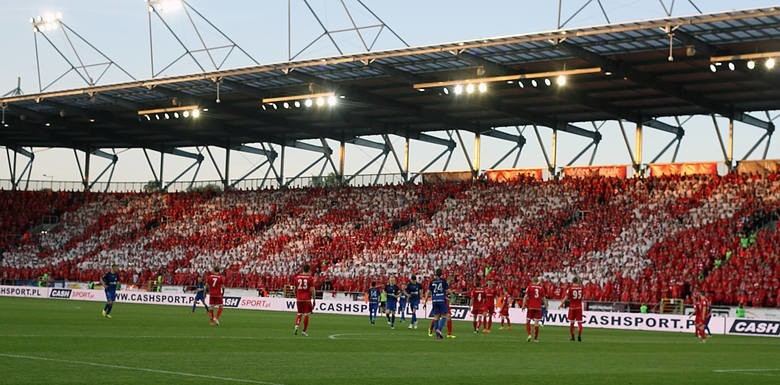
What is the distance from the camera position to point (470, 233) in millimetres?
56312

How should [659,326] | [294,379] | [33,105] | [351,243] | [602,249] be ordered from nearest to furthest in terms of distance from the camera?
[294,379], [659,326], [602,249], [351,243], [33,105]

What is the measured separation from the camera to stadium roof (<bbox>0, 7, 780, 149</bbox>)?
138ft

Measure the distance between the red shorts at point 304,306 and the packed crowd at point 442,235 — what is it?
19.9 meters

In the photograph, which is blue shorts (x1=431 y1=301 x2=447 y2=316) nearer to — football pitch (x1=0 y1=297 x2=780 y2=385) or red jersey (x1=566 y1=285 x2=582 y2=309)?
football pitch (x1=0 y1=297 x2=780 y2=385)

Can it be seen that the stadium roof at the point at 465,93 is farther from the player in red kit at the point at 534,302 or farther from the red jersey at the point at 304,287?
the red jersey at the point at 304,287

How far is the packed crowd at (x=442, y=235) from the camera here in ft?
149

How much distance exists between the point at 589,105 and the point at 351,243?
631 inches

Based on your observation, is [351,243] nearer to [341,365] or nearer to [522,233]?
[522,233]

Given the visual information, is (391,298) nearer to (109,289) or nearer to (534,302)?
(534,302)

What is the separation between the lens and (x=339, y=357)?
65.8ft

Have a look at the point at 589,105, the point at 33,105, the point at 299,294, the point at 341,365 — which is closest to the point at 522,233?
the point at 589,105

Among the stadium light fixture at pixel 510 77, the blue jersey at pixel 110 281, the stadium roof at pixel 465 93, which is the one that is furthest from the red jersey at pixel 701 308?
the blue jersey at pixel 110 281

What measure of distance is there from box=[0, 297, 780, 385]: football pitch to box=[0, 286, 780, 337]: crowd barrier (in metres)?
6.10

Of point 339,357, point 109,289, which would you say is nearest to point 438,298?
point 339,357
